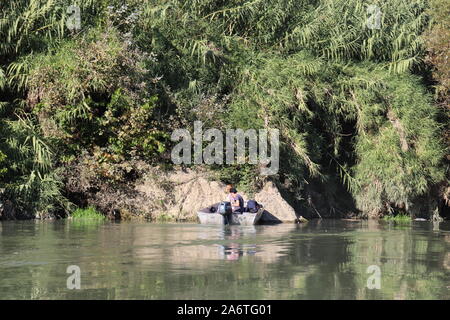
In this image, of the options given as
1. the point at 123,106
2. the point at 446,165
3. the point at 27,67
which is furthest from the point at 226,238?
the point at 446,165

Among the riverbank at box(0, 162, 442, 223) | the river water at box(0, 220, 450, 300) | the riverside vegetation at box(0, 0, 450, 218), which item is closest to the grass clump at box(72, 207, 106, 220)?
the riverbank at box(0, 162, 442, 223)

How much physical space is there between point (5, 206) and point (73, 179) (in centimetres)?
240

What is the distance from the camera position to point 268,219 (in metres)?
27.8

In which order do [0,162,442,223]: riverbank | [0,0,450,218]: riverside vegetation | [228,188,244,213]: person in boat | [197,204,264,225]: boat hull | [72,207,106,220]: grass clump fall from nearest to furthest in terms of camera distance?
[197,204,264,225]: boat hull
[228,188,244,213]: person in boat
[72,207,106,220]: grass clump
[0,162,442,223]: riverbank
[0,0,450,218]: riverside vegetation

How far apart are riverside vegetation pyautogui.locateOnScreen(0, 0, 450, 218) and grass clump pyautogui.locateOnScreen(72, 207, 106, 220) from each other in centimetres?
36

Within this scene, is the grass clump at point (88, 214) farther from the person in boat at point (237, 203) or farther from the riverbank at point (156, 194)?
the person in boat at point (237, 203)

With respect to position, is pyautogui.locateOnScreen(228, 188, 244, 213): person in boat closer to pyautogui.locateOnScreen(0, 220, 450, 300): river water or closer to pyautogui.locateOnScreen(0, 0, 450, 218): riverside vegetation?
pyautogui.locateOnScreen(0, 0, 450, 218): riverside vegetation

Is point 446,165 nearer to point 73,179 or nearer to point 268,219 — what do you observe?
point 268,219

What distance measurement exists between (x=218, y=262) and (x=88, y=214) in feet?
38.6

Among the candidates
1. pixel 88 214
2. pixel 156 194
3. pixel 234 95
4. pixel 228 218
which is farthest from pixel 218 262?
pixel 234 95

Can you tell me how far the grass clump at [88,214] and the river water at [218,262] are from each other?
7.79 feet

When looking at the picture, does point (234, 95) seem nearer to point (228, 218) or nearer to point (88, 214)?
point (228, 218)

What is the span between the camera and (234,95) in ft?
98.4

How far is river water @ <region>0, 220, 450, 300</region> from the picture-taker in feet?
41.1
